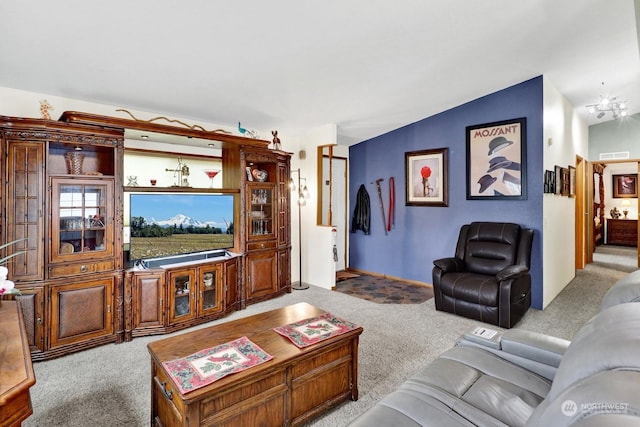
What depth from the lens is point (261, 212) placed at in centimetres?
435

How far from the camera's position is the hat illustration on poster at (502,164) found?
4.16 meters

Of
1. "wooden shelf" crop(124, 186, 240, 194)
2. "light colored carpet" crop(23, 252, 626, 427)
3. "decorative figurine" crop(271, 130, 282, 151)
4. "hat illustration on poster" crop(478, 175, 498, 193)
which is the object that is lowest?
"light colored carpet" crop(23, 252, 626, 427)

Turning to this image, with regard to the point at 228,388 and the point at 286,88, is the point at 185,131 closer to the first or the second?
the point at 286,88

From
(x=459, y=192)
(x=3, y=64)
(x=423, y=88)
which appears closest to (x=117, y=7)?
(x=3, y=64)

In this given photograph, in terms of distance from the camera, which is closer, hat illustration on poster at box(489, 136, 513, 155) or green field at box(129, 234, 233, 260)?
green field at box(129, 234, 233, 260)

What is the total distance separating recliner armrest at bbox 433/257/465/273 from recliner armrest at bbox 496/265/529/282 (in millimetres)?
566

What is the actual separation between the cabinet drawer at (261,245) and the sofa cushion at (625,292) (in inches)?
135

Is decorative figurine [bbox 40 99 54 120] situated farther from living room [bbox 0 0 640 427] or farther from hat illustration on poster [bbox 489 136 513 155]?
hat illustration on poster [bbox 489 136 513 155]

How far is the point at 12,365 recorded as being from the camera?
46.3 inches

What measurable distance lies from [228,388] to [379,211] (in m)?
4.55

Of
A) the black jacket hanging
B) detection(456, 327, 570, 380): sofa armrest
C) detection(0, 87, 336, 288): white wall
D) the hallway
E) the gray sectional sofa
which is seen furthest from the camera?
the hallway

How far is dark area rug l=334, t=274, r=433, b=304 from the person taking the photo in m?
4.41

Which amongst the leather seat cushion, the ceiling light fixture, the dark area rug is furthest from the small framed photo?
the leather seat cushion

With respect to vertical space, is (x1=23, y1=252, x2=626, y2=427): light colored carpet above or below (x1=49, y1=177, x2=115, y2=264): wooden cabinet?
below
